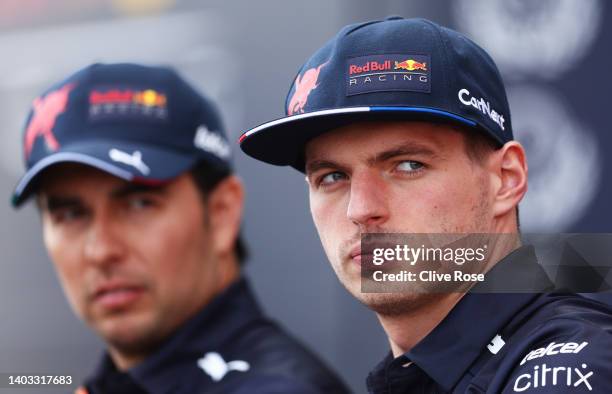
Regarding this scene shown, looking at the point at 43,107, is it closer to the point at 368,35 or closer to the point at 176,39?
the point at 176,39

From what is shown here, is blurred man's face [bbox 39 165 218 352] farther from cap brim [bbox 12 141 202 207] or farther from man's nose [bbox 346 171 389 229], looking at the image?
man's nose [bbox 346 171 389 229]

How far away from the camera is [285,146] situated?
1.71 metres

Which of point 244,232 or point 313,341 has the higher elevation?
point 244,232

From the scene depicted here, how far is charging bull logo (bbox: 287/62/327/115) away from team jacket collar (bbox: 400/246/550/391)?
39 cm

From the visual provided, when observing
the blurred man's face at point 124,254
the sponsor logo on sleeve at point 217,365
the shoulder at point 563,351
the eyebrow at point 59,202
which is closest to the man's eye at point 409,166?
the shoulder at point 563,351

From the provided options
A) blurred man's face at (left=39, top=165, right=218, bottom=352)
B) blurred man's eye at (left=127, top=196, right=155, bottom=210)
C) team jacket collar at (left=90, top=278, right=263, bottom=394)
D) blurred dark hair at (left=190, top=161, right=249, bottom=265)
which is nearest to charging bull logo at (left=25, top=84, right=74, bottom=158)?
blurred man's face at (left=39, top=165, right=218, bottom=352)

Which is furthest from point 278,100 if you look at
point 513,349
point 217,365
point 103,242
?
point 513,349

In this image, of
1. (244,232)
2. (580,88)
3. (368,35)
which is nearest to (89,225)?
(244,232)

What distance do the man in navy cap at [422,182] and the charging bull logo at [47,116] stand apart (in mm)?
971

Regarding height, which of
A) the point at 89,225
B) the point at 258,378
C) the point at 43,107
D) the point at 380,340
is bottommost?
the point at 258,378

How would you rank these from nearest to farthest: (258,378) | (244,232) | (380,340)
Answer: (258,378) → (380,340) → (244,232)

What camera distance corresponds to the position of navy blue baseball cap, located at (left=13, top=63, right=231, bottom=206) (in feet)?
7.87

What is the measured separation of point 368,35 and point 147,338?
1065mm

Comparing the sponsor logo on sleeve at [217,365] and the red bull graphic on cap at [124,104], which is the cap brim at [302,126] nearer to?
the sponsor logo on sleeve at [217,365]
